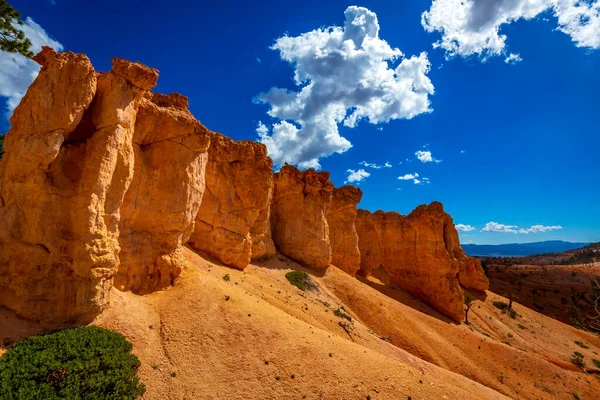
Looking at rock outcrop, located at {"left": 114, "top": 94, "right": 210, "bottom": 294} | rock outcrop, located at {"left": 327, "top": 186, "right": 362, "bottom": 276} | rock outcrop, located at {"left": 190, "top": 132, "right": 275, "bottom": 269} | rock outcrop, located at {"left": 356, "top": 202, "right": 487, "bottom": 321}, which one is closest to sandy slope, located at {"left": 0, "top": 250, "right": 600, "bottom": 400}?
rock outcrop, located at {"left": 114, "top": 94, "right": 210, "bottom": 294}

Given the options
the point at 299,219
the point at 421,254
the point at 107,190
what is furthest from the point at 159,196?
the point at 421,254

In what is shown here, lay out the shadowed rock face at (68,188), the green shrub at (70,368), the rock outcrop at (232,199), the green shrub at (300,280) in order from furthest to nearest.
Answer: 1. the green shrub at (300,280)
2. the rock outcrop at (232,199)
3. the shadowed rock face at (68,188)
4. the green shrub at (70,368)

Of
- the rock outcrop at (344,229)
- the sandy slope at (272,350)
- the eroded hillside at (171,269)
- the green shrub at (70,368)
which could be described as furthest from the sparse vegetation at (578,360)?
the green shrub at (70,368)

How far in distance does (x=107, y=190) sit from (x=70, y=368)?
8.00m

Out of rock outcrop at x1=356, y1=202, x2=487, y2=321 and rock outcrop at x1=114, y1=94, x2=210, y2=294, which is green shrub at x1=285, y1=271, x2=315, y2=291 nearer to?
rock outcrop at x1=114, y1=94, x2=210, y2=294

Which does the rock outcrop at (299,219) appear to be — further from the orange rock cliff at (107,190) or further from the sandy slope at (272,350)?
the orange rock cliff at (107,190)

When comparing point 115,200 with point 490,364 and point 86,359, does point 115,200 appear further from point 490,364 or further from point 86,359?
point 490,364

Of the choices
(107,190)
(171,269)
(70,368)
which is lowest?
(70,368)

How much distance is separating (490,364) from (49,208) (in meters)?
39.5

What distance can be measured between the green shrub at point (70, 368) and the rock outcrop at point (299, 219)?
86.3ft

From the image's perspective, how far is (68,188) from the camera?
14891 millimetres

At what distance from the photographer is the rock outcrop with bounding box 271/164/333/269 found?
39406 millimetres

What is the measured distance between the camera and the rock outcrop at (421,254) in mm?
45875

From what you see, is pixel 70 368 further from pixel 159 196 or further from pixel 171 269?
pixel 159 196
